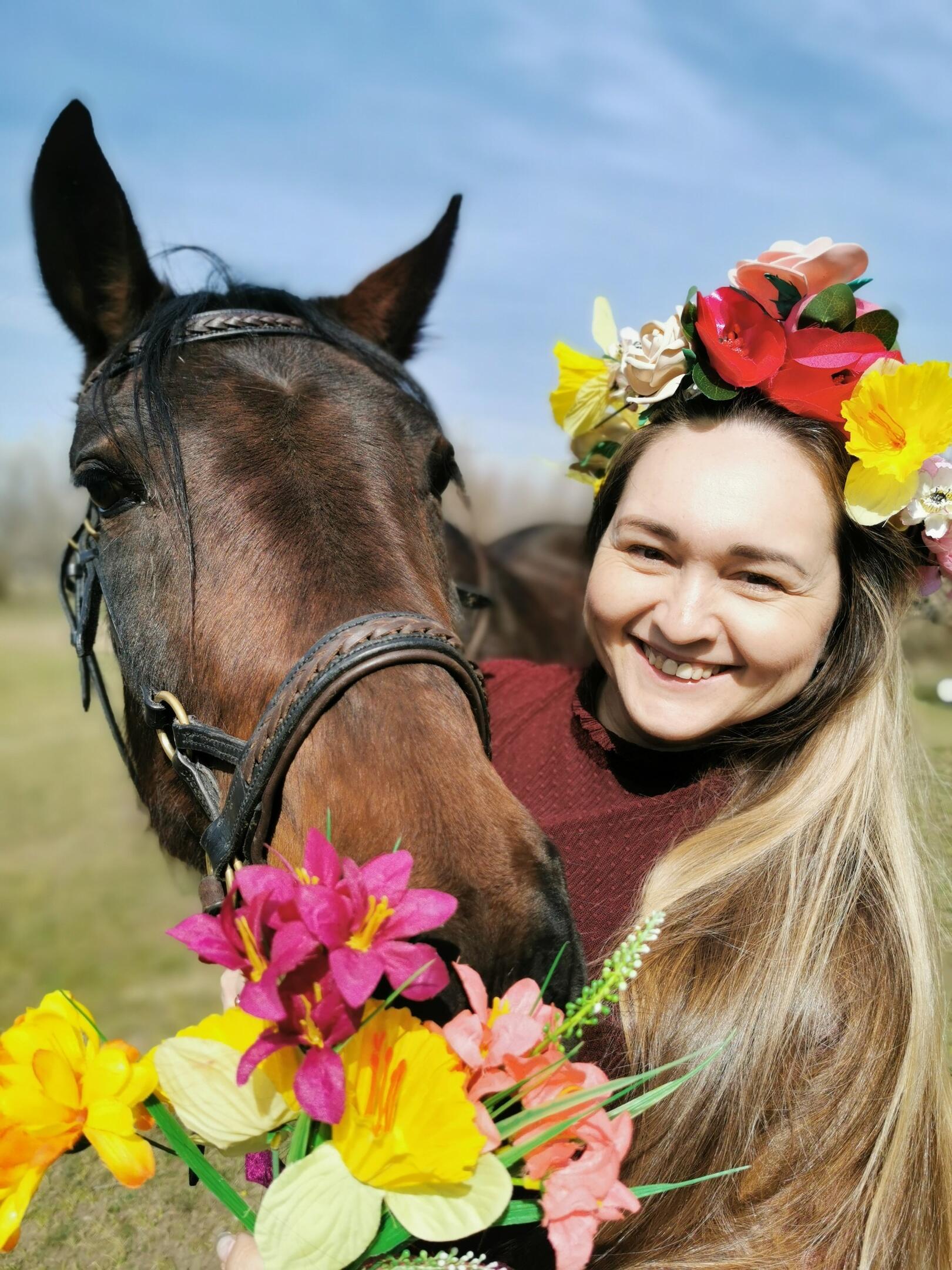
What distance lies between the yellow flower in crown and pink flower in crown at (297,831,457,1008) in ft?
4.95

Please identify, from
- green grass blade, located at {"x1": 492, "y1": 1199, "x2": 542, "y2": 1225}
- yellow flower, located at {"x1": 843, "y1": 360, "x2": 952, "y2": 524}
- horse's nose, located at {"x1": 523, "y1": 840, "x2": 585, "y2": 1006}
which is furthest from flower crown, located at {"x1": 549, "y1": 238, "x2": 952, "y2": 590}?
green grass blade, located at {"x1": 492, "y1": 1199, "x2": 542, "y2": 1225}

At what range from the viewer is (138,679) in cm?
185

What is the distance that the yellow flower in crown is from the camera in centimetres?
232

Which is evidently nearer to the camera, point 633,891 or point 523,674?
point 633,891

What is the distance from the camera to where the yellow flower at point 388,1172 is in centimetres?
101

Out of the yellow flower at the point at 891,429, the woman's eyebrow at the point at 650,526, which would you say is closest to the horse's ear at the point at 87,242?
the woman's eyebrow at the point at 650,526

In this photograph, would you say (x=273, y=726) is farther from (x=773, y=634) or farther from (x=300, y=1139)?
(x=773, y=634)

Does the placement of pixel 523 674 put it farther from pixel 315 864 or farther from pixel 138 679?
pixel 315 864

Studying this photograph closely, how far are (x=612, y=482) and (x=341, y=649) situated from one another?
986mm

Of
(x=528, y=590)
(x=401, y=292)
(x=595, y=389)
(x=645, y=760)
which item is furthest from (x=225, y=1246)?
(x=528, y=590)

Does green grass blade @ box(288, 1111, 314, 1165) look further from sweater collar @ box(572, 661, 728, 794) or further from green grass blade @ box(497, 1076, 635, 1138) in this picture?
sweater collar @ box(572, 661, 728, 794)

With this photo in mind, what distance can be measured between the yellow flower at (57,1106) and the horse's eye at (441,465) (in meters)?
1.37

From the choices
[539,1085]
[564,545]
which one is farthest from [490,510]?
[539,1085]

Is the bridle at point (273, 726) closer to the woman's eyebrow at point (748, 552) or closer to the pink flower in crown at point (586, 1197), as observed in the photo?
the woman's eyebrow at point (748, 552)
